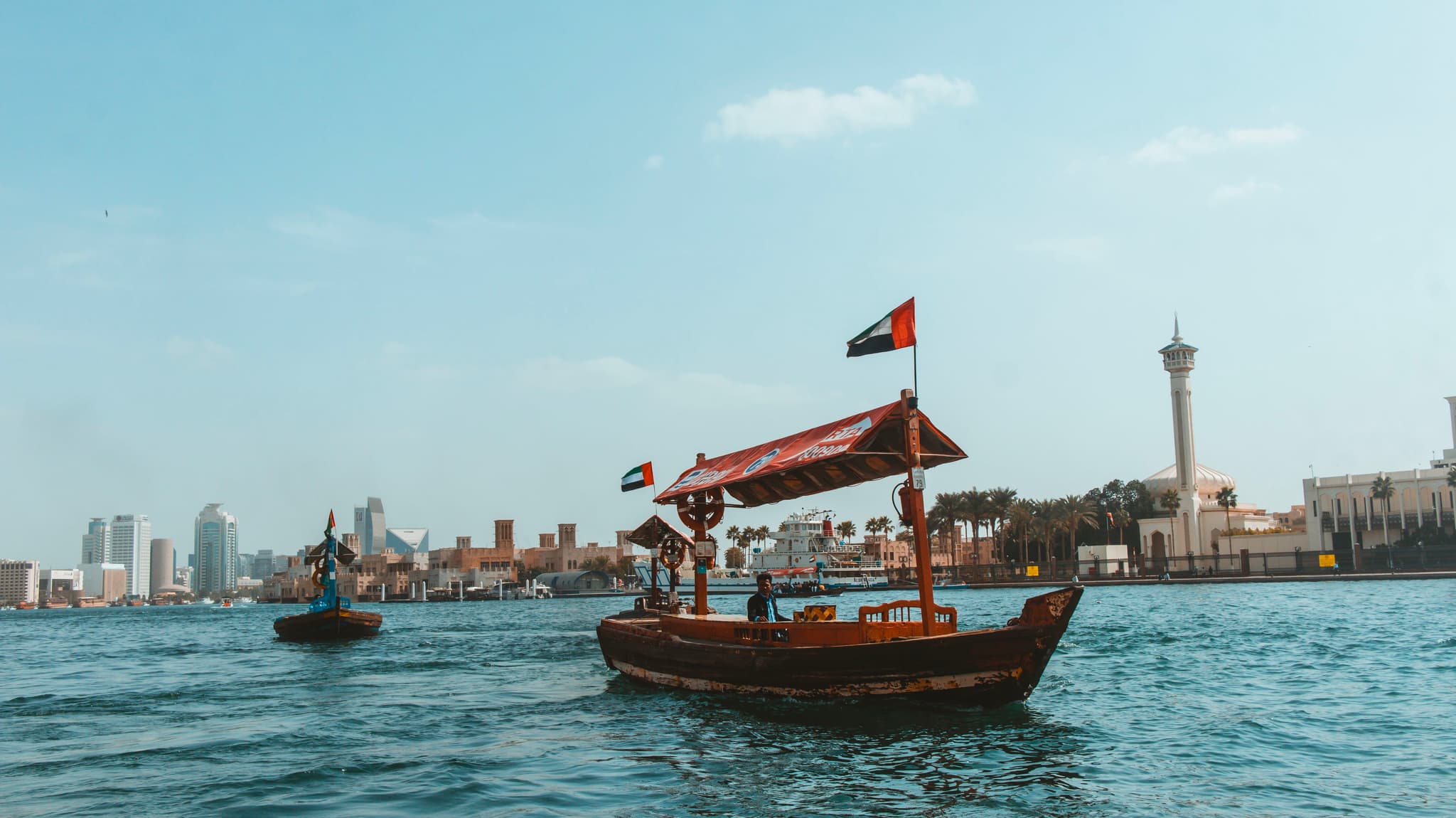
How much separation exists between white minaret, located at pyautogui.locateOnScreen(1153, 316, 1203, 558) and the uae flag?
348 feet

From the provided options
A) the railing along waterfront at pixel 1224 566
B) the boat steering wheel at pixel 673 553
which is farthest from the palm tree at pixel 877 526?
the boat steering wheel at pixel 673 553

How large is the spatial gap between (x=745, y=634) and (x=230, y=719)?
9.48 meters

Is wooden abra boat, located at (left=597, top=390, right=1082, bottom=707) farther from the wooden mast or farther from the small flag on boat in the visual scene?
the small flag on boat

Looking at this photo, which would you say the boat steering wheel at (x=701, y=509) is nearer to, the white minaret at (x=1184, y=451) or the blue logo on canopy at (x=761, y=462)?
the blue logo on canopy at (x=761, y=462)

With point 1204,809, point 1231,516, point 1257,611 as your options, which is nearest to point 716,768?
point 1204,809

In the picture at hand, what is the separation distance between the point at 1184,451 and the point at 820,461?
107 meters

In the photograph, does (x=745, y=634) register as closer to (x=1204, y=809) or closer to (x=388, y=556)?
(x=1204, y=809)

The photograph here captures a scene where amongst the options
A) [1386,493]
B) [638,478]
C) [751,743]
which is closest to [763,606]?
[751,743]

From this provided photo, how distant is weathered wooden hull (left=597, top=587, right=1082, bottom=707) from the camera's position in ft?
48.2

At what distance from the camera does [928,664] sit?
1493 centimetres

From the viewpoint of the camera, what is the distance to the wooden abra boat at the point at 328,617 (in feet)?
143

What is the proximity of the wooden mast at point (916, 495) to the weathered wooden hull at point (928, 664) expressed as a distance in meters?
0.54

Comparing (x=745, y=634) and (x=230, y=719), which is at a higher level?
(x=745, y=634)

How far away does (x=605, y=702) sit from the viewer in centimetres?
1983
